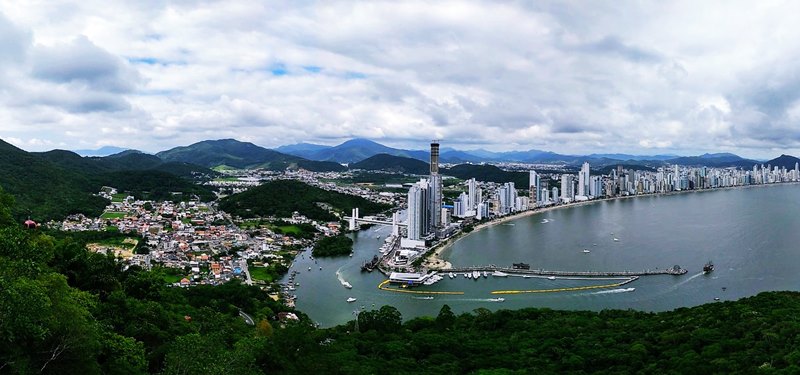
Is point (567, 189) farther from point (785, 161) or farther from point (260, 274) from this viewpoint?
point (785, 161)

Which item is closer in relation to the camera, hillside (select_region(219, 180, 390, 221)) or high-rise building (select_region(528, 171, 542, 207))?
hillside (select_region(219, 180, 390, 221))

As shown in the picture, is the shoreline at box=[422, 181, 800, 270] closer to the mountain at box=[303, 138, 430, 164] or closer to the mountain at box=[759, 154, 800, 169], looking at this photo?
the mountain at box=[759, 154, 800, 169]

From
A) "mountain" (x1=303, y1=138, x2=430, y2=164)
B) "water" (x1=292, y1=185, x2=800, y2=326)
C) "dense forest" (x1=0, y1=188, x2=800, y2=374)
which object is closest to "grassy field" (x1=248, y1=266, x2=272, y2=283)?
"water" (x1=292, y1=185, x2=800, y2=326)

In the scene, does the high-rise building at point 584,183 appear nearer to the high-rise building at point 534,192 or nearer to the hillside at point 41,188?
the high-rise building at point 534,192

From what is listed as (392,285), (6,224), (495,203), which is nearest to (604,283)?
(392,285)

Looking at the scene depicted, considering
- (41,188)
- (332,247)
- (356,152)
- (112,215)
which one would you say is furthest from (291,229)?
(356,152)

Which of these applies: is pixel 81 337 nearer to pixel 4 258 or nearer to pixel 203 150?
pixel 4 258
